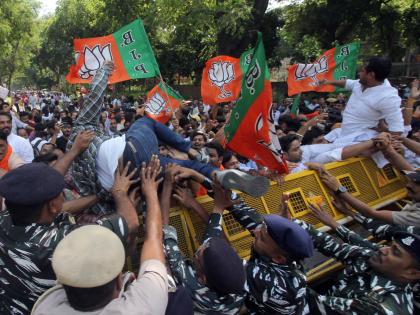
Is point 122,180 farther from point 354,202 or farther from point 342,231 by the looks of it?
point 354,202

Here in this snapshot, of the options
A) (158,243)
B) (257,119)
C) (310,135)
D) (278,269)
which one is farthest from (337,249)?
(310,135)

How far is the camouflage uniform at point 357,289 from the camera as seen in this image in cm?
218

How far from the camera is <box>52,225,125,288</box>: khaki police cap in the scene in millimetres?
1389

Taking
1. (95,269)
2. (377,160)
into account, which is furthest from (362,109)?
(95,269)

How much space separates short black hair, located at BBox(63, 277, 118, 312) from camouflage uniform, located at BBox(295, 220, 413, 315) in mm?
1603

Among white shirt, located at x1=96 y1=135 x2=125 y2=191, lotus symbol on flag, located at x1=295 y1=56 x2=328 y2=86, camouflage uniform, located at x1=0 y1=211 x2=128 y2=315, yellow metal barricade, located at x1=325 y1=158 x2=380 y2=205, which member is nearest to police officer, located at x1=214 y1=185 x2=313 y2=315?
camouflage uniform, located at x1=0 y1=211 x2=128 y2=315

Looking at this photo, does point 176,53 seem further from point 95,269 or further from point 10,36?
point 95,269

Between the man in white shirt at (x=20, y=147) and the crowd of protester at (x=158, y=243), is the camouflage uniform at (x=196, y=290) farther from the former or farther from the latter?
the man in white shirt at (x=20, y=147)

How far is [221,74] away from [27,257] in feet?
19.7

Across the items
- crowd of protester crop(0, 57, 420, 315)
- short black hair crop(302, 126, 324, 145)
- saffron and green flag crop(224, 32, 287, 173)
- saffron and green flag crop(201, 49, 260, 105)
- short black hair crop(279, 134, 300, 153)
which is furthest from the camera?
saffron and green flag crop(201, 49, 260, 105)

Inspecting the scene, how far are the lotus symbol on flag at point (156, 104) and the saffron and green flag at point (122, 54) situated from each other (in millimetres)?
1116

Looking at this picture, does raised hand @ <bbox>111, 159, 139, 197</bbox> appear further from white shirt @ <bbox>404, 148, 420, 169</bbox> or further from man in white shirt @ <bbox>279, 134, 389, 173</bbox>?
white shirt @ <bbox>404, 148, 420, 169</bbox>

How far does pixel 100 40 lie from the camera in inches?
206

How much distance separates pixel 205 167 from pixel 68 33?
38583 millimetres
